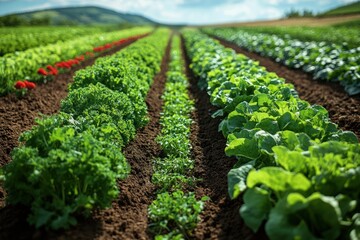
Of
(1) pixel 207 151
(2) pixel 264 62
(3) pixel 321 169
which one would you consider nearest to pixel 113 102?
(1) pixel 207 151

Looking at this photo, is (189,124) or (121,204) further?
(189,124)

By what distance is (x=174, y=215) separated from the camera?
4.18 m

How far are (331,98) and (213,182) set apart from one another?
17.2ft

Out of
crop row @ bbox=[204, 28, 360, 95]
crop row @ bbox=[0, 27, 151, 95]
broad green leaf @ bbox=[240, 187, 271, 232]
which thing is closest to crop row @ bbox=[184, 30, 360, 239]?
broad green leaf @ bbox=[240, 187, 271, 232]

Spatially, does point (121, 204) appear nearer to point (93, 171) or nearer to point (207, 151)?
point (93, 171)

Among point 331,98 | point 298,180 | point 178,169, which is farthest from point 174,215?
point 331,98

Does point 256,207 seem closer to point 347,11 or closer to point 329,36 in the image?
point 329,36

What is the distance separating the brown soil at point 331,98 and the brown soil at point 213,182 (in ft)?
8.91

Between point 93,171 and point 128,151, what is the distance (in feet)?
7.96

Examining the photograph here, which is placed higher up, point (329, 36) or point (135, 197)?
point (329, 36)

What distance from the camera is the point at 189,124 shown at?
780 cm

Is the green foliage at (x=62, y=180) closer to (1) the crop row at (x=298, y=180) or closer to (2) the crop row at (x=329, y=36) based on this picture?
(1) the crop row at (x=298, y=180)

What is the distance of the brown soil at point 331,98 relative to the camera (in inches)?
283

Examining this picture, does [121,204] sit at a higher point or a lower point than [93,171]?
lower
